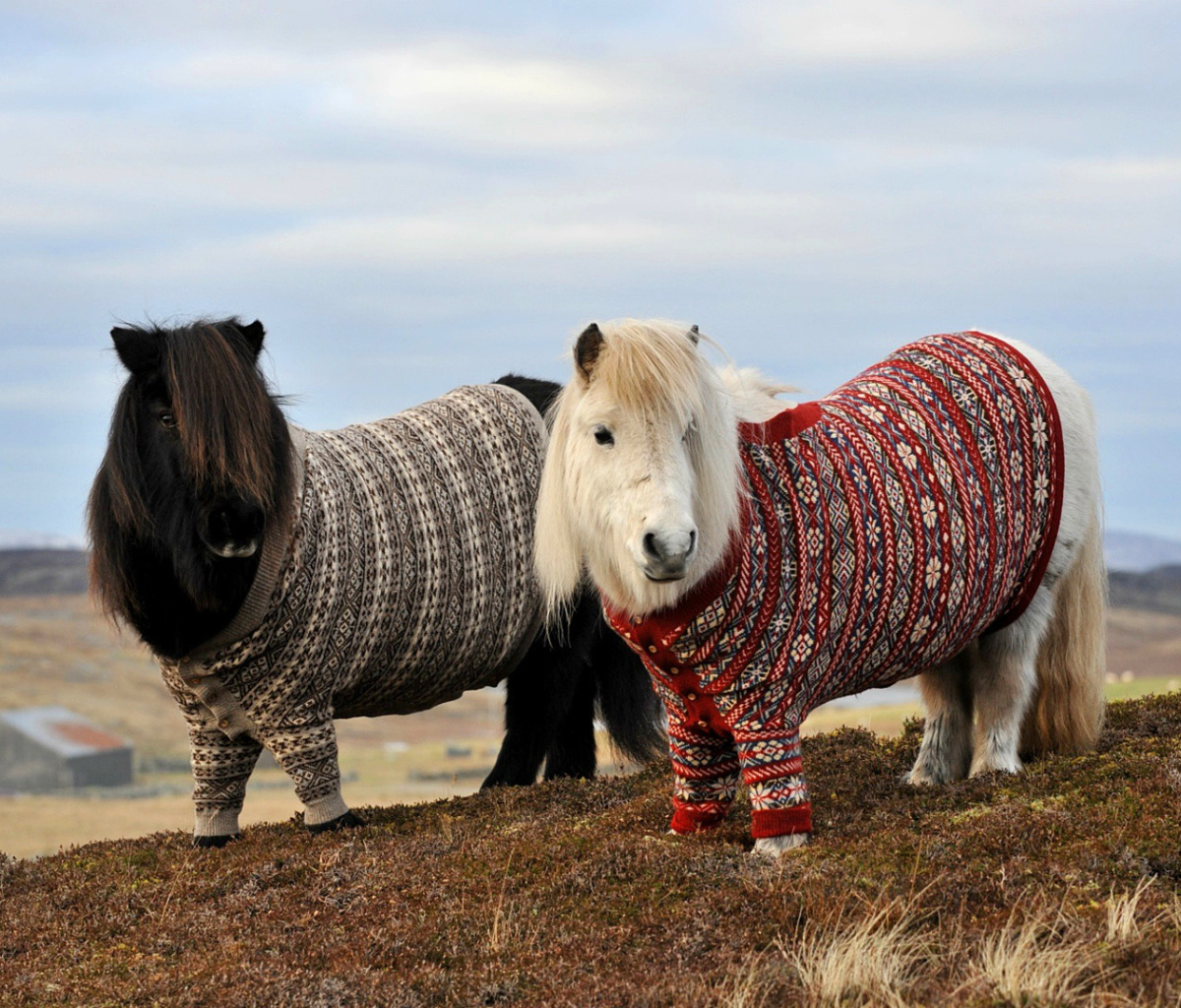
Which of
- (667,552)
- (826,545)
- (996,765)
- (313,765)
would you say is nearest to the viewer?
(667,552)

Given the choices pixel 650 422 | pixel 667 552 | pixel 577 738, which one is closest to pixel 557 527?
pixel 650 422

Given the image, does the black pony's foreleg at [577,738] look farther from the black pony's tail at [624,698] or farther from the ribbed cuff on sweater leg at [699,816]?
the ribbed cuff on sweater leg at [699,816]

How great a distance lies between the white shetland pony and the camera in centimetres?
516

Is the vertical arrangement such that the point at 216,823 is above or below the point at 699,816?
below

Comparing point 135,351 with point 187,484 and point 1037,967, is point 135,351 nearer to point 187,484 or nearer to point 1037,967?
point 187,484

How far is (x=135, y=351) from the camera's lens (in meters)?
6.55

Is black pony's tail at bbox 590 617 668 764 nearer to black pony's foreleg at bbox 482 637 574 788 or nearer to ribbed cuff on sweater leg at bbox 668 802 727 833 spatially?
black pony's foreleg at bbox 482 637 574 788

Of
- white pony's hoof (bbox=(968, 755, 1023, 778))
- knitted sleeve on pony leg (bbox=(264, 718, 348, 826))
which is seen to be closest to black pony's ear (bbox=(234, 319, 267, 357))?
knitted sleeve on pony leg (bbox=(264, 718, 348, 826))

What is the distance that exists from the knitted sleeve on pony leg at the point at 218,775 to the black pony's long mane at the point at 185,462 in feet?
2.87

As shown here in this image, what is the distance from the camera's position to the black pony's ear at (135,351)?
654cm

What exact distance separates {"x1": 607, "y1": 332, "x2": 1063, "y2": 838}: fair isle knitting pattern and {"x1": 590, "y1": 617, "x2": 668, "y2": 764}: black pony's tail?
8.19 feet

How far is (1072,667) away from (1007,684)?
453 mm

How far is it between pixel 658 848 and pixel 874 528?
63.9 inches

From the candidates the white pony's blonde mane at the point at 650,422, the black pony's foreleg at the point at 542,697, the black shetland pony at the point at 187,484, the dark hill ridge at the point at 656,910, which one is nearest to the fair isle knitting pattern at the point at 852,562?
the white pony's blonde mane at the point at 650,422
